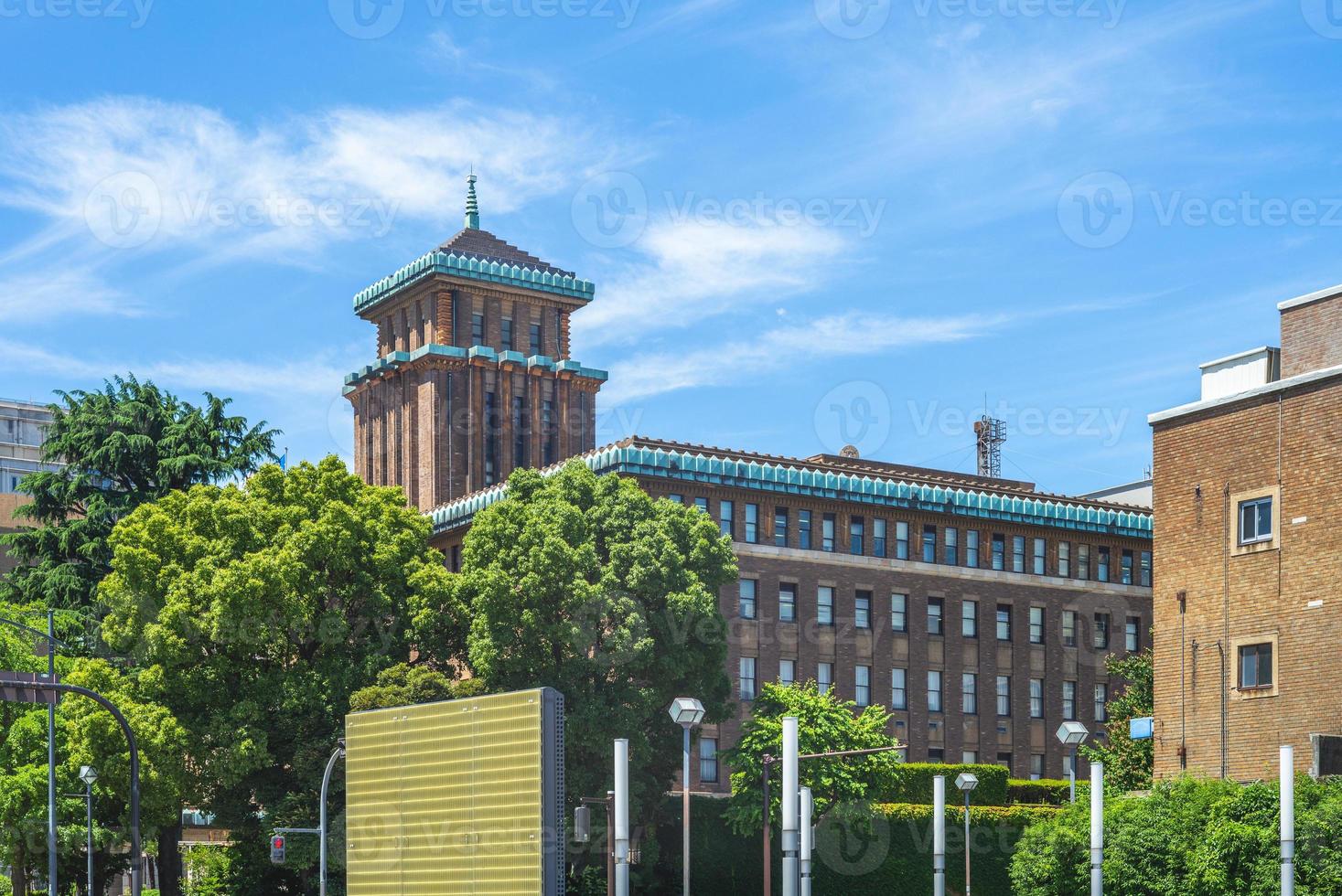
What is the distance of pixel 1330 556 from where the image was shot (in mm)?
46438

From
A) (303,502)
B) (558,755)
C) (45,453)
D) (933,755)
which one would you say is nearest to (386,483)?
(45,453)

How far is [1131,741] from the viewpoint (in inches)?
2489

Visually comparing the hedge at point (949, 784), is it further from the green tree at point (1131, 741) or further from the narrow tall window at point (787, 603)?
the narrow tall window at point (787, 603)

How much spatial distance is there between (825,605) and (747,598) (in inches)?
172

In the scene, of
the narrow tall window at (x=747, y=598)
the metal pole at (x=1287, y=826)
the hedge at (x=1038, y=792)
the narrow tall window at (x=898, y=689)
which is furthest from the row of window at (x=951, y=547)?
the metal pole at (x=1287, y=826)

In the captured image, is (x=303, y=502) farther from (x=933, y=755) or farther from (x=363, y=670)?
(x=933, y=755)

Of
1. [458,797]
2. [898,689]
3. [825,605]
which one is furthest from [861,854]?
[458,797]

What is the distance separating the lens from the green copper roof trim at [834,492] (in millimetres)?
77938

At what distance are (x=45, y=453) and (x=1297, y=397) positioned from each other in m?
50.7

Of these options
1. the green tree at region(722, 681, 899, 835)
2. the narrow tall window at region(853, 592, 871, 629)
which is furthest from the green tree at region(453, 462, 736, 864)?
the narrow tall window at region(853, 592, 871, 629)

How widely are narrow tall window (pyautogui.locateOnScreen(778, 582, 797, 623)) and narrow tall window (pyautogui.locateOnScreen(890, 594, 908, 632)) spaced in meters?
5.55

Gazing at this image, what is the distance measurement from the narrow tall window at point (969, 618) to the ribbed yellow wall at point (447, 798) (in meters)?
57.4

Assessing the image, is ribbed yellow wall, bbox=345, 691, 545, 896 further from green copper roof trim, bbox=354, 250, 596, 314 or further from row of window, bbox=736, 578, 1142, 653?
green copper roof trim, bbox=354, 250, 596, 314

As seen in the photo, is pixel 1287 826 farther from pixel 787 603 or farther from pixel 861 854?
pixel 787 603
